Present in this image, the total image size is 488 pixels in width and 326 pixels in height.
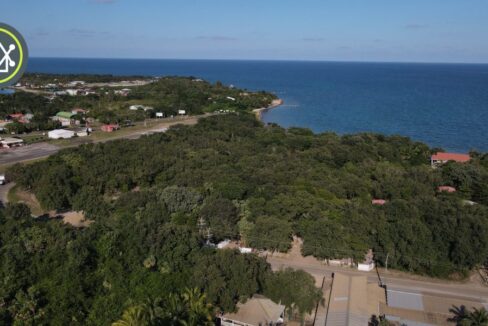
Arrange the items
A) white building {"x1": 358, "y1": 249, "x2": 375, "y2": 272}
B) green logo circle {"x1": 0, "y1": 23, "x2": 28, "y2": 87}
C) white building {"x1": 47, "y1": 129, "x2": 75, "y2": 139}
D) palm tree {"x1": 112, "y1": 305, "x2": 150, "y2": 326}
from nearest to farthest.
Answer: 1. green logo circle {"x1": 0, "y1": 23, "x2": 28, "y2": 87}
2. palm tree {"x1": 112, "y1": 305, "x2": 150, "y2": 326}
3. white building {"x1": 358, "y1": 249, "x2": 375, "y2": 272}
4. white building {"x1": 47, "y1": 129, "x2": 75, "y2": 139}

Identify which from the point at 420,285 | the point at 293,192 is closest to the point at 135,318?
the point at 420,285

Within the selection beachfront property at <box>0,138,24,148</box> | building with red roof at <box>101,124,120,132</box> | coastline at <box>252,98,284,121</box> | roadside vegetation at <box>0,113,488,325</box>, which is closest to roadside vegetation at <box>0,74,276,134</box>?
coastline at <box>252,98,284,121</box>

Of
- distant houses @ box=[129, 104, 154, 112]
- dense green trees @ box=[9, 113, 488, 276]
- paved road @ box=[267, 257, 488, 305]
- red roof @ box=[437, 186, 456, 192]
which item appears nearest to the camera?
paved road @ box=[267, 257, 488, 305]

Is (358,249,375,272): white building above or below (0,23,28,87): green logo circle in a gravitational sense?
below

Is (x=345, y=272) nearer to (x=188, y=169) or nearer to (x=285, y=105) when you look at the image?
(x=188, y=169)

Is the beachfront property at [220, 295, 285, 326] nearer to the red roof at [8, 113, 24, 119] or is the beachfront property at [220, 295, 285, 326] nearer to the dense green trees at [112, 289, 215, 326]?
the dense green trees at [112, 289, 215, 326]

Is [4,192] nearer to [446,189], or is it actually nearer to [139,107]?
[446,189]

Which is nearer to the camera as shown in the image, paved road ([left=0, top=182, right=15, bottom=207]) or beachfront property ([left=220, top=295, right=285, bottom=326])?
beachfront property ([left=220, top=295, right=285, bottom=326])

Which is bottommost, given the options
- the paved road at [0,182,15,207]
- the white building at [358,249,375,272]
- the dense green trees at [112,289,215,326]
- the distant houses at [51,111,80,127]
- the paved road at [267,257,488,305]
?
the paved road at [267,257,488,305]
